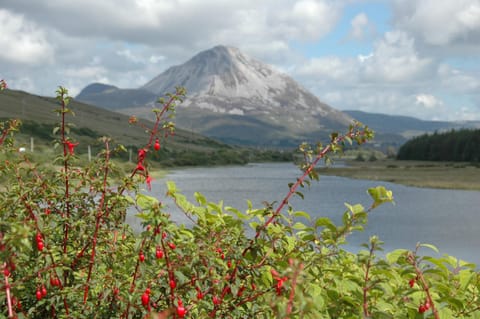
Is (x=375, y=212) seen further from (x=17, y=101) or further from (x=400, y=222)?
(x=17, y=101)

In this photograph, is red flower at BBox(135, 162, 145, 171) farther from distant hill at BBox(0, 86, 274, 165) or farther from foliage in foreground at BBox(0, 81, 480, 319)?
distant hill at BBox(0, 86, 274, 165)

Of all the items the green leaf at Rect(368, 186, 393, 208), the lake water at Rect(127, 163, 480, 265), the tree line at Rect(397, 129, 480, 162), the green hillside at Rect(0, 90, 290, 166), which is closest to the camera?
the green leaf at Rect(368, 186, 393, 208)

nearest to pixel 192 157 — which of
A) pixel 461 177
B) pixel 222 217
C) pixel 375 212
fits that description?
pixel 461 177

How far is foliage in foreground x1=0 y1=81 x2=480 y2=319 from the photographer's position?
344 centimetres

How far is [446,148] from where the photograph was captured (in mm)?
144250

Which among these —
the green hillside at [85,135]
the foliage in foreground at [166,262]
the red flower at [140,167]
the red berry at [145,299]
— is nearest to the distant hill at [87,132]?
the green hillside at [85,135]

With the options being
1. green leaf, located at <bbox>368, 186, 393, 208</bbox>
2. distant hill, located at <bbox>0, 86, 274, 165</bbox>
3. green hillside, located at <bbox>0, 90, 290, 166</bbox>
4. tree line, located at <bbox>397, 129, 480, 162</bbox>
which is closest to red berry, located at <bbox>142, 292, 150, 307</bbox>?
green leaf, located at <bbox>368, 186, 393, 208</bbox>

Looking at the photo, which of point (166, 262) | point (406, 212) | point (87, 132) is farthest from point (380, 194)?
point (87, 132)

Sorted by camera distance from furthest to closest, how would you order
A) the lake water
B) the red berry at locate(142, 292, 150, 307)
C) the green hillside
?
the green hillside
the lake water
the red berry at locate(142, 292, 150, 307)

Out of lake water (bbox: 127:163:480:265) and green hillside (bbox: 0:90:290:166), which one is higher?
green hillside (bbox: 0:90:290:166)

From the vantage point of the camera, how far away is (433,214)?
45.7 m

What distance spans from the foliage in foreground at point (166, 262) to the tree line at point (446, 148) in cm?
13690

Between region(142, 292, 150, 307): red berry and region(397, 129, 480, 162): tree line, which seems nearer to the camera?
region(142, 292, 150, 307): red berry

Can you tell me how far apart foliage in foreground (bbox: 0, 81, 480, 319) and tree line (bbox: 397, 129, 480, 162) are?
13690 cm
